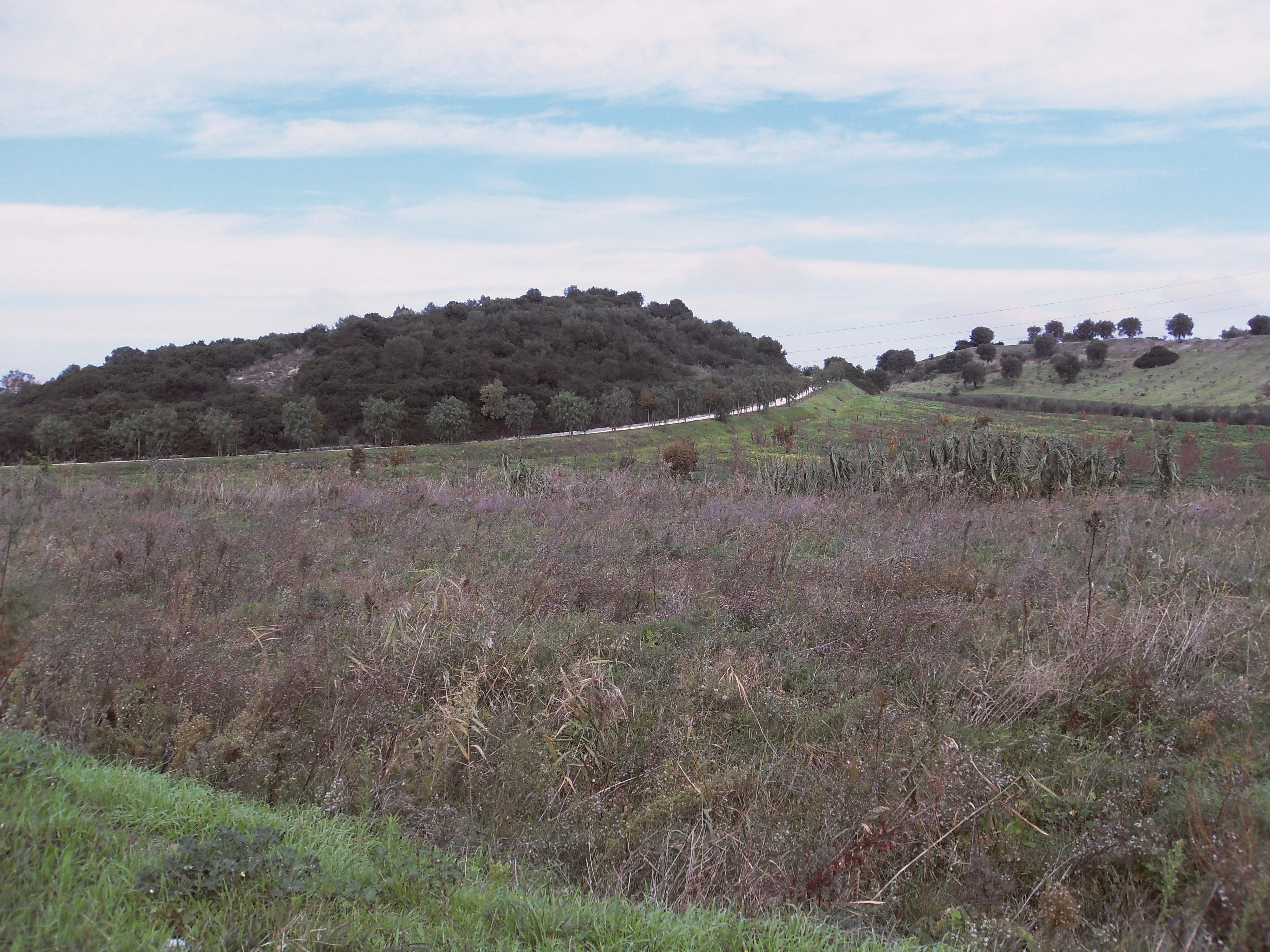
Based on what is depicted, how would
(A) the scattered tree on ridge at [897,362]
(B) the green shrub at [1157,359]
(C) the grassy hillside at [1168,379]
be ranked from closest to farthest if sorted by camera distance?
(C) the grassy hillside at [1168,379], (B) the green shrub at [1157,359], (A) the scattered tree on ridge at [897,362]

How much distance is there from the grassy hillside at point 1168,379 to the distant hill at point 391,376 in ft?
72.2

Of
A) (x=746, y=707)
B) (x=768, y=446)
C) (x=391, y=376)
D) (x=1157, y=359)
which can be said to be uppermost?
(x=391, y=376)

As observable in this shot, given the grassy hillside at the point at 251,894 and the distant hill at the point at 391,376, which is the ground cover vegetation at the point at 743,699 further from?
the distant hill at the point at 391,376

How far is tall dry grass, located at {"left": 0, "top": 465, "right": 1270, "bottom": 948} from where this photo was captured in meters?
3.40

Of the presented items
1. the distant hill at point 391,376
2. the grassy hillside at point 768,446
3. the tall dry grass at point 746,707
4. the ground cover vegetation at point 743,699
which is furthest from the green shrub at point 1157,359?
the tall dry grass at point 746,707

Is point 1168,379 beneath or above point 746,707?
above

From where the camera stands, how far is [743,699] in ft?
16.3

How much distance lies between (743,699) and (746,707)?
0.06m

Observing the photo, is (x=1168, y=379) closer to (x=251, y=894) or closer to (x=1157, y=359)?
(x=1157, y=359)

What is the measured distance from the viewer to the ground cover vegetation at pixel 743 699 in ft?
11.1

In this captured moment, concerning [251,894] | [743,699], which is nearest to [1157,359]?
[743,699]

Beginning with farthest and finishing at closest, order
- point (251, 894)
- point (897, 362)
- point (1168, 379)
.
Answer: point (897, 362)
point (1168, 379)
point (251, 894)

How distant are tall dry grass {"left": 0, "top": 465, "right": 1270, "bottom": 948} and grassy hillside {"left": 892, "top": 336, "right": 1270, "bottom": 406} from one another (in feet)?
156

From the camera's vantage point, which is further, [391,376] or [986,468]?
[391,376]
